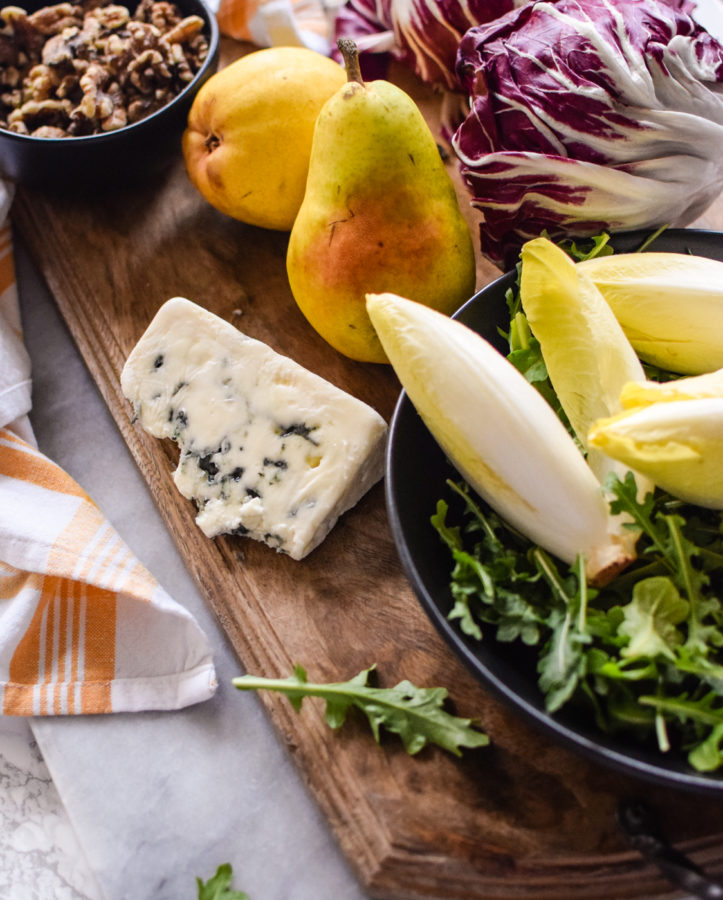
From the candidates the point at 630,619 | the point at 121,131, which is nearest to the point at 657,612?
the point at 630,619

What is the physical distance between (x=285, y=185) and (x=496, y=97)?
0.25 m

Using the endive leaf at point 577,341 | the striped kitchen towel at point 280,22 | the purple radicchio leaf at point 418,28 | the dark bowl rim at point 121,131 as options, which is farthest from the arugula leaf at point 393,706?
the striped kitchen towel at point 280,22

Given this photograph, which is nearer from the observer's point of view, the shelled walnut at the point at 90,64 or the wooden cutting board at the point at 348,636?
the wooden cutting board at the point at 348,636

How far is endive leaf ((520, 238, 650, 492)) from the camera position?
26.6 inches

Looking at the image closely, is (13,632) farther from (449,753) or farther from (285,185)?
(285,185)

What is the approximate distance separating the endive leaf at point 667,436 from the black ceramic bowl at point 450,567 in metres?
0.17

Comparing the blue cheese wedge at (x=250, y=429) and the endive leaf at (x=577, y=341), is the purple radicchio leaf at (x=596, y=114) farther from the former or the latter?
the blue cheese wedge at (x=250, y=429)

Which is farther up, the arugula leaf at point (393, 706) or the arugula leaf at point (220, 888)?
the arugula leaf at point (393, 706)

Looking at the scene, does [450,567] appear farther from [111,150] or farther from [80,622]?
[111,150]

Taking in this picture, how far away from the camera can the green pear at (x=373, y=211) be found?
80 cm

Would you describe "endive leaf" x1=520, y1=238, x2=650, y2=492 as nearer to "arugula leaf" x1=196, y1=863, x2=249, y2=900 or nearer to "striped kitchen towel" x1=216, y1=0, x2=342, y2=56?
"arugula leaf" x1=196, y1=863, x2=249, y2=900

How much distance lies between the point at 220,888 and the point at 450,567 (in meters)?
0.37

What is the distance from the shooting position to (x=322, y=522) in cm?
81

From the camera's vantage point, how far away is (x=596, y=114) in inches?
30.2
